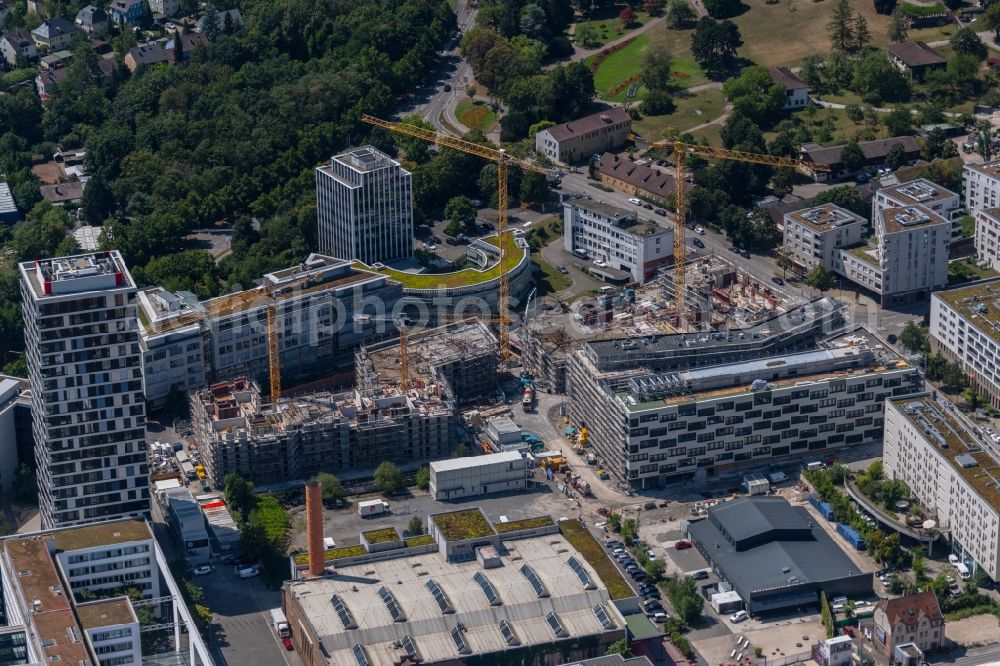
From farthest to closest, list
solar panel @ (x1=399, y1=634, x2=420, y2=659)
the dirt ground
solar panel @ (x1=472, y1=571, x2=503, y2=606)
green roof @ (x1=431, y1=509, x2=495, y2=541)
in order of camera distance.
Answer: green roof @ (x1=431, y1=509, x2=495, y2=541) < the dirt ground < solar panel @ (x1=472, y1=571, x2=503, y2=606) < solar panel @ (x1=399, y1=634, x2=420, y2=659)

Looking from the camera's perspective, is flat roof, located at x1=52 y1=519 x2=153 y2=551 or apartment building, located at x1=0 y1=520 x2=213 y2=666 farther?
flat roof, located at x1=52 y1=519 x2=153 y2=551

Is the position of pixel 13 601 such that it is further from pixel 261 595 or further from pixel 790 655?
pixel 790 655

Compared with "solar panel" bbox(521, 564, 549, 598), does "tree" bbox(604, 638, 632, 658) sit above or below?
below

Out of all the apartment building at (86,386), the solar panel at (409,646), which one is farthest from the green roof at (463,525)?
the apartment building at (86,386)

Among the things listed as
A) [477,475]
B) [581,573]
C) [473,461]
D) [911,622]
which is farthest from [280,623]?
[911,622]

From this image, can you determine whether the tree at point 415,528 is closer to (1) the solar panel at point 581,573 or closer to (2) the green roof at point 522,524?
(2) the green roof at point 522,524

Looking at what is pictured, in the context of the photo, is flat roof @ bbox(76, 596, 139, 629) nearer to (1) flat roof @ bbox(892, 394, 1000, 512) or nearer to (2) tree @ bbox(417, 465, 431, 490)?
(2) tree @ bbox(417, 465, 431, 490)

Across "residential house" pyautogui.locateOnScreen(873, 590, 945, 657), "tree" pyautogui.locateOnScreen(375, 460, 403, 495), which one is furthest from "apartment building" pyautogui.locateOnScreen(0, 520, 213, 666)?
"residential house" pyautogui.locateOnScreen(873, 590, 945, 657)
